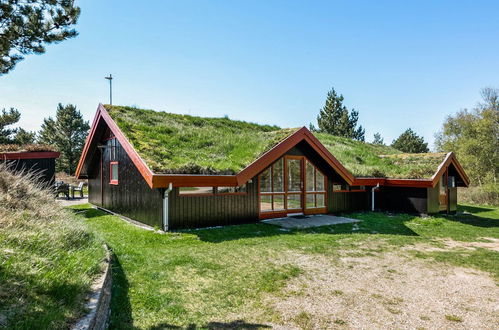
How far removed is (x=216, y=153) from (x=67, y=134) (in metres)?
34.6

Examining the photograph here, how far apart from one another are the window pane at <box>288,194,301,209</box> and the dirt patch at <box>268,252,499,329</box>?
5.48 metres

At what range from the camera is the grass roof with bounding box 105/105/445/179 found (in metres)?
8.89

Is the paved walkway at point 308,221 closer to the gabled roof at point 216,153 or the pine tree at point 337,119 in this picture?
the gabled roof at point 216,153

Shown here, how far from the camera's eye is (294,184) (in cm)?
1165

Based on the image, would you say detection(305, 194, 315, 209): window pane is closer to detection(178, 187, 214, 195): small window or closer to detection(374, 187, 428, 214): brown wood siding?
detection(374, 187, 428, 214): brown wood siding

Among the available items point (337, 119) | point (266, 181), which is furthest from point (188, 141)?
point (337, 119)

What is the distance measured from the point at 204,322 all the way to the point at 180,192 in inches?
223

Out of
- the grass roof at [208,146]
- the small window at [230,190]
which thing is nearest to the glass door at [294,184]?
the grass roof at [208,146]

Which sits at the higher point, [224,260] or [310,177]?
[310,177]

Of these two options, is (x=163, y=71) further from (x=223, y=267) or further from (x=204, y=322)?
(x=204, y=322)

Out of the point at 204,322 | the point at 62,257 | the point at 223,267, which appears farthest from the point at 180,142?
the point at 204,322

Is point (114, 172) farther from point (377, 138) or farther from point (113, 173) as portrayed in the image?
point (377, 138)

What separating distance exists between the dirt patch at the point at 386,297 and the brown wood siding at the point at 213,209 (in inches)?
148

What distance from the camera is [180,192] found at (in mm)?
8773
